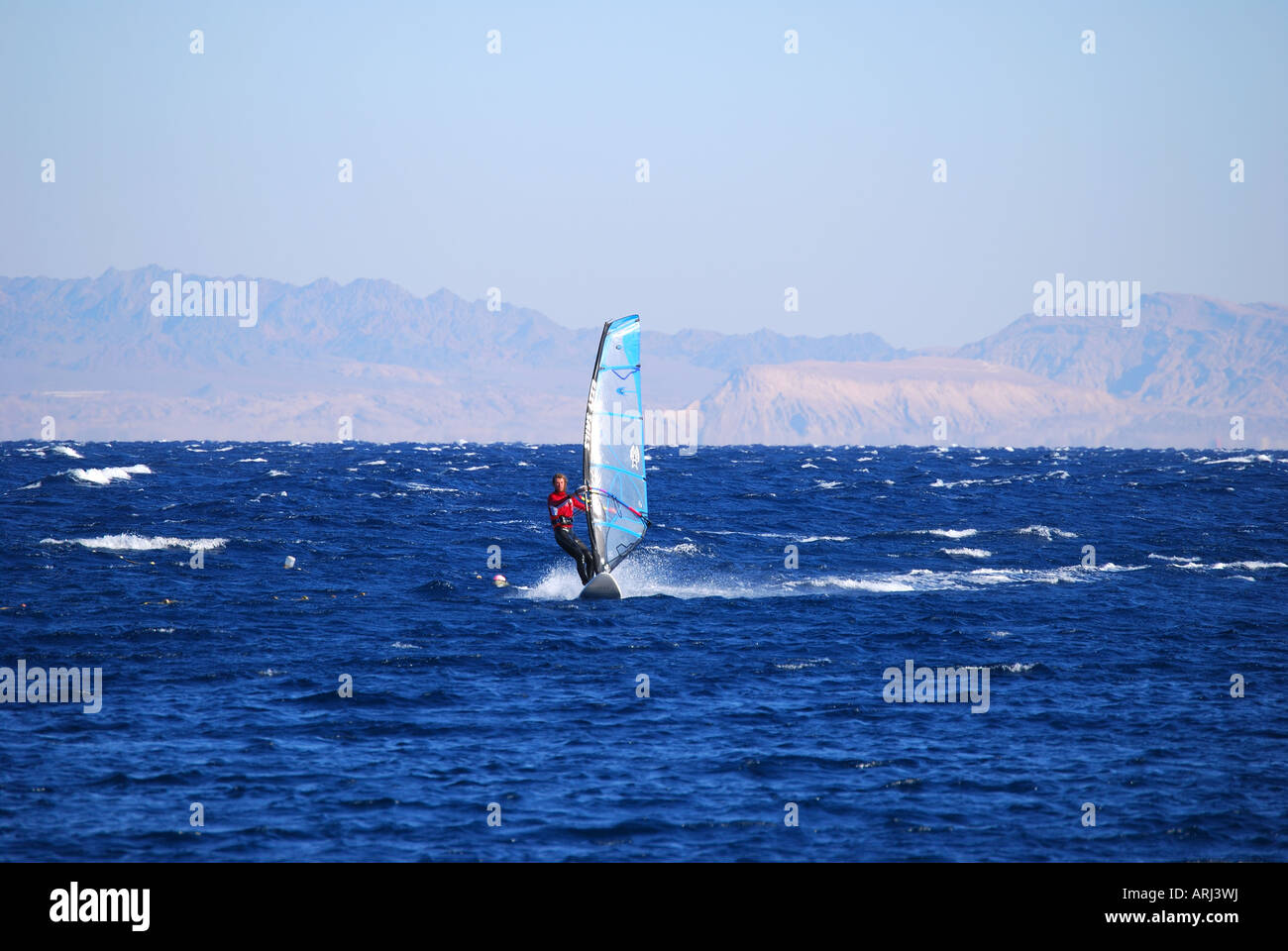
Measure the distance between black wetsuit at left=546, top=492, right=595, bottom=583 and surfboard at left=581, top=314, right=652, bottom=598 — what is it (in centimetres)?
26

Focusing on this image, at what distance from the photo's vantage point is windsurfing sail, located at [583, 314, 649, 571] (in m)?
29.6

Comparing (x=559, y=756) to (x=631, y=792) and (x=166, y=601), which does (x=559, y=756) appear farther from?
(x=166, y=601)

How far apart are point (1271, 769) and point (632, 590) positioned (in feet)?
64.6

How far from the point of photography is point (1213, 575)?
40.5 metres

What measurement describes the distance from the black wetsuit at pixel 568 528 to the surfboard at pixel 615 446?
0.87ft

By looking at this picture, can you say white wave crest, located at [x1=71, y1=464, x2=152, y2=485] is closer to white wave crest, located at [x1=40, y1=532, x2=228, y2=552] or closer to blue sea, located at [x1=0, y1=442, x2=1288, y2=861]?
blue sea, located at [x1=0, y1=442, x2=1288, y2=861]

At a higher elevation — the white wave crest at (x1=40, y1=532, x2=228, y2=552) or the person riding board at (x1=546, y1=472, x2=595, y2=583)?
the person riding board at (x1=546, y1=472, x2=595, y2=583)

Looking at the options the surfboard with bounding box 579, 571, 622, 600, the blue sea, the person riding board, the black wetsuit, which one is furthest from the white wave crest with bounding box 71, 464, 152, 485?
the person riding board

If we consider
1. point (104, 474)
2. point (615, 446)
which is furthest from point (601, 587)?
point (104, 474)

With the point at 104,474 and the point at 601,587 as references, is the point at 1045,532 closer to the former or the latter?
the point at 601,587

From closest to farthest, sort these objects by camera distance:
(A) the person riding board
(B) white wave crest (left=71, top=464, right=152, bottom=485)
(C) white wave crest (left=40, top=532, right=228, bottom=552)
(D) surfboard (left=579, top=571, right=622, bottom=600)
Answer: (A) the person riding board, (D) surfboard (left=579, top=571, right=622, bottom=600), (C) white wave crest (left=40, top=532, right=228, bottom=552), (B) white wave crest (left=71, top=464, right=152, bottom=485)

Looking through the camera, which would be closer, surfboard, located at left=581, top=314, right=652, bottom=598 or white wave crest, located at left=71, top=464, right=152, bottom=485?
surfboard, located at left=581, top=314, right=652, bottom=598
